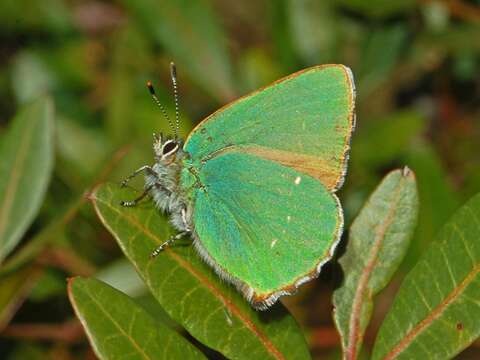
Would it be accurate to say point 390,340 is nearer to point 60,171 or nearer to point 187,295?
point 187,295

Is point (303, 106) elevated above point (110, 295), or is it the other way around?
point (303, 106)

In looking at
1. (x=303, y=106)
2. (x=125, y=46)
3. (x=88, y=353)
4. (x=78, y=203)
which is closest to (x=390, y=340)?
(x=303, y=106)

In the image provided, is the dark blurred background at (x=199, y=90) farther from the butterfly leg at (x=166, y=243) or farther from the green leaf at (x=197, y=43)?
the butterfly leg at (x=166, y=243)

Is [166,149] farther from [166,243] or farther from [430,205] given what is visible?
[430,205]

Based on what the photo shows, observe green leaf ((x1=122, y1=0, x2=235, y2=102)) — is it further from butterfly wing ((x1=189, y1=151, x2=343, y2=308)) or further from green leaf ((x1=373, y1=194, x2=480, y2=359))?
green leaf ((x1=373, y1=194, x2=480, y2=359))

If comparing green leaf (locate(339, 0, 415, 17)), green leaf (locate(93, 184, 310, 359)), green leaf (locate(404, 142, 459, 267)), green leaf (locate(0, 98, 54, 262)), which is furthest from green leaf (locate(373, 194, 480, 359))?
green leaf (locate(339, 0, 415, 17))

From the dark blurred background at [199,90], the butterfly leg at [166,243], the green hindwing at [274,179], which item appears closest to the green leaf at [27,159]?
the dark blurred background at [199,90]
